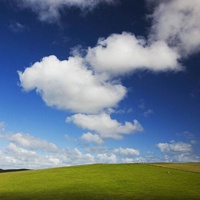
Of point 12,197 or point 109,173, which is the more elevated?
point 109,173

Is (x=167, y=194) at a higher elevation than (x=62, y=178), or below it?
below

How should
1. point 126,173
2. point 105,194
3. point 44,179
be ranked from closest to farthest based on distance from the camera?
point 105,194
point 44,179
point 126,173

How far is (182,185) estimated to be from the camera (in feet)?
183

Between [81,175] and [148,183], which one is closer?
[148,183]

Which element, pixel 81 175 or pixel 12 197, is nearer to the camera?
pixel 12 197

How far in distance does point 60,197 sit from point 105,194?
22.6 feet

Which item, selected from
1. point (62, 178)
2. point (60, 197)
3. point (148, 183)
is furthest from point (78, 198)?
point (62, 178)

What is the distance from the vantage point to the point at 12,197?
4609 cm

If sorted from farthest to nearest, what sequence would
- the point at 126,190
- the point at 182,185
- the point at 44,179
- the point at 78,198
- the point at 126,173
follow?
the point at 126,173 → the point at 44,179 → the point at 182,185 → the point at 126,190 → the point at 78,198

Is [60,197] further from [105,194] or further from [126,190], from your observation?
[126,190]

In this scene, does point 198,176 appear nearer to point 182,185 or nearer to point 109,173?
point 182,185

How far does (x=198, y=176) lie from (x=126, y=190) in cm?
2427

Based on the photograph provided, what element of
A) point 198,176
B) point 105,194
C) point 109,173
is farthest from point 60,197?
point 198,176

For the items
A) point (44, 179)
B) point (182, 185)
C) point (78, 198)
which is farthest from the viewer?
point (44, 179)
